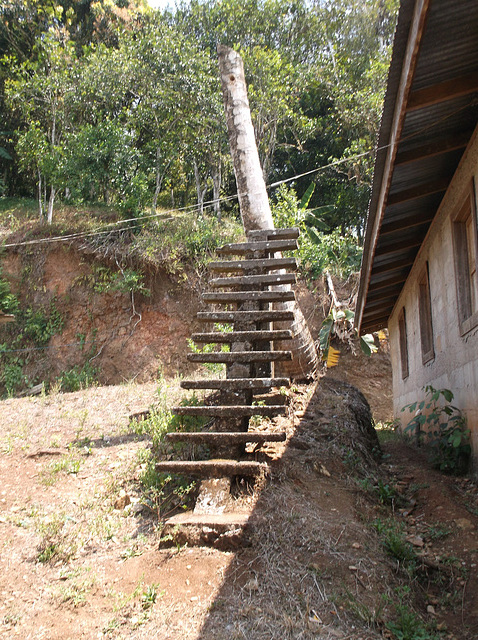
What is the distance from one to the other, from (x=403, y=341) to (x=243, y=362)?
671 centimetres

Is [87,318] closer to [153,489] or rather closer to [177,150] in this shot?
[177,150]

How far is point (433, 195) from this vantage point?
260 inches

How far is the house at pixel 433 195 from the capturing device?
372 cm

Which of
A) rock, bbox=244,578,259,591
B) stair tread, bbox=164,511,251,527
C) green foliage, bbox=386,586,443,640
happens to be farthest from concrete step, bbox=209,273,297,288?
green foliage, bbox=386,586,443,640

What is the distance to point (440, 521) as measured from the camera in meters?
4.88

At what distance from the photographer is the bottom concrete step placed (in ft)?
13.3

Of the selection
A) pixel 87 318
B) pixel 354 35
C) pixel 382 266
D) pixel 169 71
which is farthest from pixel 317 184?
pixel 382 266

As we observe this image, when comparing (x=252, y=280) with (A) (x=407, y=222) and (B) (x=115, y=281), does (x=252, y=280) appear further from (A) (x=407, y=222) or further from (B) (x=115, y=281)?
(B) (x=115, y=281)

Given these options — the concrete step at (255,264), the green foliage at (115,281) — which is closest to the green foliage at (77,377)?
the green foliage at (115,281)

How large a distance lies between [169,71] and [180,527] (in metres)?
20.6

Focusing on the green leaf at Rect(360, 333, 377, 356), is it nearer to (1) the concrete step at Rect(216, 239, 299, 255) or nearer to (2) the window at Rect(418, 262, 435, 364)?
(2) the window at Rect(418, 262, 435, 364)

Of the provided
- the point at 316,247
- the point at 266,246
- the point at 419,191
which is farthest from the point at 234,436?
the point at 316,247

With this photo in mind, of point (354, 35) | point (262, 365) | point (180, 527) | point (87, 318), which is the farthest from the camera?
point (354, 35)

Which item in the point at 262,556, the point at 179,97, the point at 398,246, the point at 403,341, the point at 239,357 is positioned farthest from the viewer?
the point at 179,97
